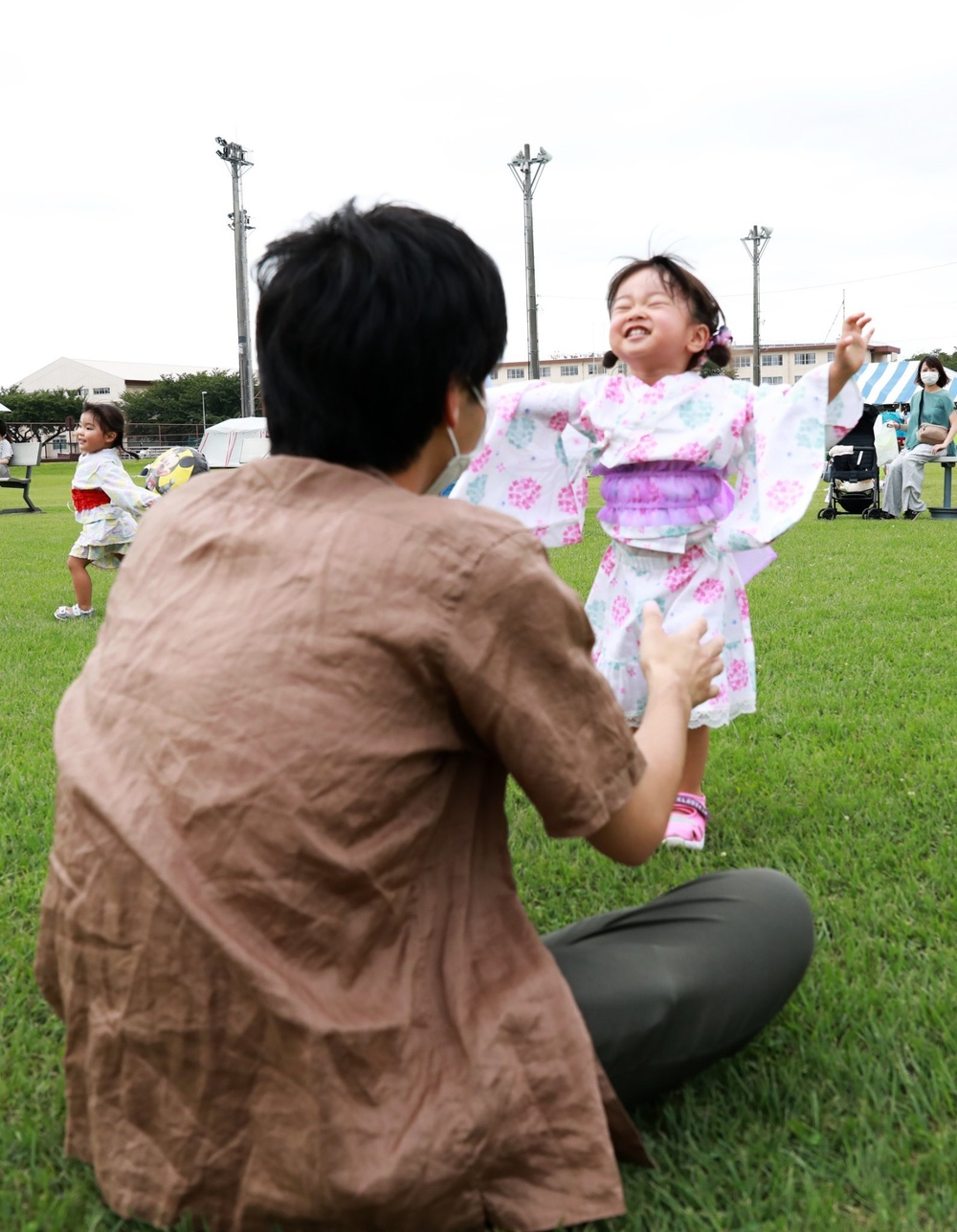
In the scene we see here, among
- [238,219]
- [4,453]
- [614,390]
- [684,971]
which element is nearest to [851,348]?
[614,390]

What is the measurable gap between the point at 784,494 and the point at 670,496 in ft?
0.97

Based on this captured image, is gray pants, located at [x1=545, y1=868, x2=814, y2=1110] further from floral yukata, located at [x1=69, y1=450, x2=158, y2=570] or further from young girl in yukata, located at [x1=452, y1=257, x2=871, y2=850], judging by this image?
floral yukata, located at [x1=69, y1=450, x2=158, y2=570]

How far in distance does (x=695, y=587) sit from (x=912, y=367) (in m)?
22.5

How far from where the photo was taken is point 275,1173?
126 cm

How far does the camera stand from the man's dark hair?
1241mm

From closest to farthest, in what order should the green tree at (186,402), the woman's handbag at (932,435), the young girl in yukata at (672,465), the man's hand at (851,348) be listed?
the man's hand at (851,348) → the young girl in yukata at (672,465) → the woman's handbag at (932,435) → the green tree at (186,402)

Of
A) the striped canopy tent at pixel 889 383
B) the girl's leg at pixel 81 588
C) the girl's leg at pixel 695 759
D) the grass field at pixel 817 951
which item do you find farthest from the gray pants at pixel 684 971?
the striped canopy tent at pixel 889 383

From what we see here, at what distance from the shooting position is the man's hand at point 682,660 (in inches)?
63.8

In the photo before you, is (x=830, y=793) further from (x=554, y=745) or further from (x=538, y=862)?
(x=554, y=745)

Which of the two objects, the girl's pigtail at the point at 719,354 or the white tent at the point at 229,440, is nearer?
the girl's pigtail at the point at 719,354

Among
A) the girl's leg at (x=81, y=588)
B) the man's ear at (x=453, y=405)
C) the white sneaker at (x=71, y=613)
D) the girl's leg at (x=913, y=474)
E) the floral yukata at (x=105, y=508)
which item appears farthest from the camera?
A: the girl's leg at (x=913, y=474)

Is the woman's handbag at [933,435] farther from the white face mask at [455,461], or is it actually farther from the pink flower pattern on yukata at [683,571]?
the white face mask at [455,461]

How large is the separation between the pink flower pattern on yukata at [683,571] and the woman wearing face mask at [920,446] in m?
9.70

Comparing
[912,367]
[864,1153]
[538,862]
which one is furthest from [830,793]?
[912,367]
